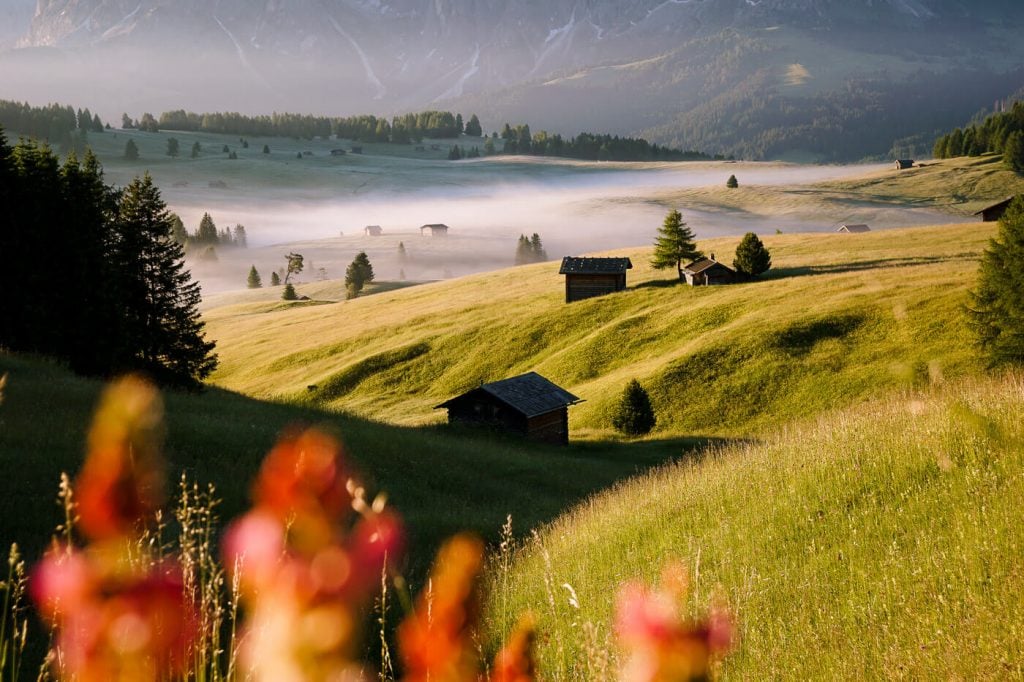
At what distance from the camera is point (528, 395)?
4825 centimetres

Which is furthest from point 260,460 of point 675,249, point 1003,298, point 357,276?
point 357,276

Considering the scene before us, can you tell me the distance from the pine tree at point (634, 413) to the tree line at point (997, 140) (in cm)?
14282

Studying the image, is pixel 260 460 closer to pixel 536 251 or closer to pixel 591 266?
pixel 591 266

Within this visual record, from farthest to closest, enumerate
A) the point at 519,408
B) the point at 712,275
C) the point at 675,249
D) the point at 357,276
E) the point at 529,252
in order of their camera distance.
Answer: the point at 529,252
the point at 357,276
the point at 675,249
the point at 712,275
the point at 519,408

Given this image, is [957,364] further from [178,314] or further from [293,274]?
[293,274]

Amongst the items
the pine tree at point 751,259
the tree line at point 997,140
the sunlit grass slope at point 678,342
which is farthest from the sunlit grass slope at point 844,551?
the tree line at point 997,140

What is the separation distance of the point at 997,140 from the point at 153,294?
177780 mm

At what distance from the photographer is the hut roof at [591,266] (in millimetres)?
80562

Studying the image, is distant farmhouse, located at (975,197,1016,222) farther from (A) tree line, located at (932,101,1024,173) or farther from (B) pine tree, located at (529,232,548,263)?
(B) pine tree, located at (529,232,548,263)

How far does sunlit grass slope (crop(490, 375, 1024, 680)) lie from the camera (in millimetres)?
7078

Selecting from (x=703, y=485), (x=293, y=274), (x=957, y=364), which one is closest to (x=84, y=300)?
(x=703, y=485)

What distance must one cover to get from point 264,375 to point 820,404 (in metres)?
47.0

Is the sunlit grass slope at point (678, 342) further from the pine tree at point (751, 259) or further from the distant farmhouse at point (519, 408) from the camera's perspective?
the distant farmhouse at point (519, 408)

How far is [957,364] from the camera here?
48062mm
